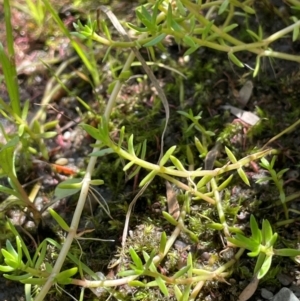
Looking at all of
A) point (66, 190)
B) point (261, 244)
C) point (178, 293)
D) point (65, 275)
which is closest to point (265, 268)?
point (261, 244)

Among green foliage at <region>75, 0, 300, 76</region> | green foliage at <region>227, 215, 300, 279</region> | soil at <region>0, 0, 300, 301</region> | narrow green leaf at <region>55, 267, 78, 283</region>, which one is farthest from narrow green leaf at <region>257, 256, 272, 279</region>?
green foliage at <region>75, 0, 300, 76</region>

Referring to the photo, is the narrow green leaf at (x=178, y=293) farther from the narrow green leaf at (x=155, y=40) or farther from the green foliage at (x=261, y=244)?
the narrow green leaf at (x=155, y=40)

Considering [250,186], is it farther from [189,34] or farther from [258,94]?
[189,34]

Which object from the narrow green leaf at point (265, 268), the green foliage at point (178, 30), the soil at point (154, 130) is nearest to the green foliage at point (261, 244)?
the narrow green leaf at point (265, 268)

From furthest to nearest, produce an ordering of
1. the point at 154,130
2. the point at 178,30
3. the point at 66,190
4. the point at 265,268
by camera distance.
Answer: the point at 154,130 < the point at 66,190 < the point at 178,30 < the point at 265,268

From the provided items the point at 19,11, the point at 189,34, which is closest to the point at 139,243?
the point at 189,34

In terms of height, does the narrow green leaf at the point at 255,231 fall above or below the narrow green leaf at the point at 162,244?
above

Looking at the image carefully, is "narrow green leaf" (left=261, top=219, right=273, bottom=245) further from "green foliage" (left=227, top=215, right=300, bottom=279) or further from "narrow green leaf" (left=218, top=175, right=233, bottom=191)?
"narrow green leaf" (left=218, top=175, right=233, bottom=191)

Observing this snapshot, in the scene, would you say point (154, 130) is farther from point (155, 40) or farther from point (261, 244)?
point (261, 244)
